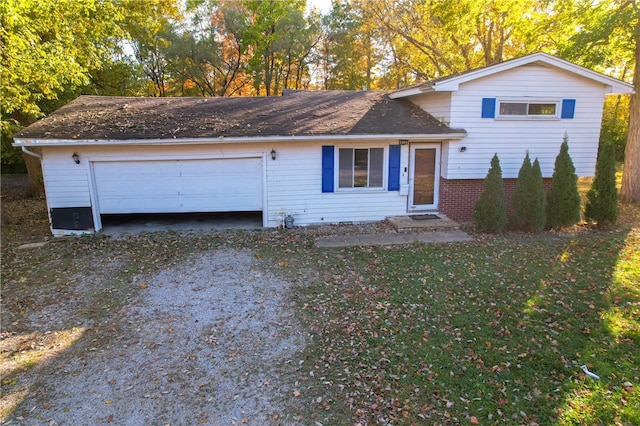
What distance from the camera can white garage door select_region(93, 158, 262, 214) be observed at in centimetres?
1023

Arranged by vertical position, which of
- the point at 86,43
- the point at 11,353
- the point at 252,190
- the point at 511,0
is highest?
the point at 511,0

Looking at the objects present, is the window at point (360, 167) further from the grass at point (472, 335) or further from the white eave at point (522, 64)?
the grass at point (472, 335)

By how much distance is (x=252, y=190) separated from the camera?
10656 mm

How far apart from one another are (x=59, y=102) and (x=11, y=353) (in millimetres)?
13839

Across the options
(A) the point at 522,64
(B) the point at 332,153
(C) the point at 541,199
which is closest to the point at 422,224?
(C) the point at 541,199

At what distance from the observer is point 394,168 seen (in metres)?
10.7

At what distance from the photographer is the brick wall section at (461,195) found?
10.9 metres

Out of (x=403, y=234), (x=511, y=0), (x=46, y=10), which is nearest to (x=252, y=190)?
(x=403, y=234)

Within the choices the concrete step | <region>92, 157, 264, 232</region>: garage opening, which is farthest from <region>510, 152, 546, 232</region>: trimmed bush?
<region>92, 157, 264, 232</region>: garage opening

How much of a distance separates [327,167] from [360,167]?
0.94m

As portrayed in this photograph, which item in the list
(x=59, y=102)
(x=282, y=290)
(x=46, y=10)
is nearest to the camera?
(x=282, y=290)

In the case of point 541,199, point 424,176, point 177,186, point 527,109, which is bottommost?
point 541,199

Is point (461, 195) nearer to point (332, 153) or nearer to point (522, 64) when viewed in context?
point (522, 64)

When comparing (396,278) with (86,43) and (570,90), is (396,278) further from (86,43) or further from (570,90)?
(86,43)
